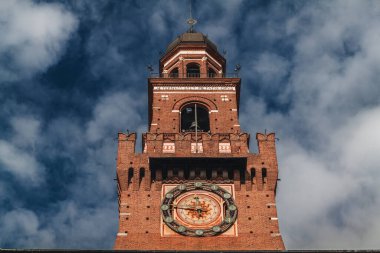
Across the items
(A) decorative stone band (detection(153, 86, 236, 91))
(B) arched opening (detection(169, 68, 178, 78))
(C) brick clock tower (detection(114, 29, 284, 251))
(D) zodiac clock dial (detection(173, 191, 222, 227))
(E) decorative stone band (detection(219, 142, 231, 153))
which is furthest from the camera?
(B) arched opening (detection(169, 68, 178, 78))

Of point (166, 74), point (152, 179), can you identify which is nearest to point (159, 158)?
point (152, 179)

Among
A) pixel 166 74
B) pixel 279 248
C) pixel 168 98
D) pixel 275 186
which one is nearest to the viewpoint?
pixel 279 248

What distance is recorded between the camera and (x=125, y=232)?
35375mm

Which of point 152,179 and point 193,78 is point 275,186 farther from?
point 193,78

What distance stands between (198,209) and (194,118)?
938 cm

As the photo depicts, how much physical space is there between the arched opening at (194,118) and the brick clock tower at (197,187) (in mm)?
665

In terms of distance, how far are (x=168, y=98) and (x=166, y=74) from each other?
14.9 feet

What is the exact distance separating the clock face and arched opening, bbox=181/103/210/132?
22.8ft

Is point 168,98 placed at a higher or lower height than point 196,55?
lower

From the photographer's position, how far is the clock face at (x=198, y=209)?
35.6 meters

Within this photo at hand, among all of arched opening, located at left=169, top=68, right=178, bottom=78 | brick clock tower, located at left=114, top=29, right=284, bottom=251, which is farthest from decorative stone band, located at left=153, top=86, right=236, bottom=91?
arched opening, located at left=169, top=68, right=178, bottom=78

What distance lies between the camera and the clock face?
117 ft

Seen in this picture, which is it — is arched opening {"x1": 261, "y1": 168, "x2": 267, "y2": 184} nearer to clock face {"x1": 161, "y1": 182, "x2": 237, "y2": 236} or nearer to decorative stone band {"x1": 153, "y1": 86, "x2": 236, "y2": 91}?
clock face {"x1": 161, "y1": 182, "x2": 237, "y2": 236}

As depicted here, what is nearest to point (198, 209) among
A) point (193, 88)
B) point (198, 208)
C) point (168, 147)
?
point (198, 208)
